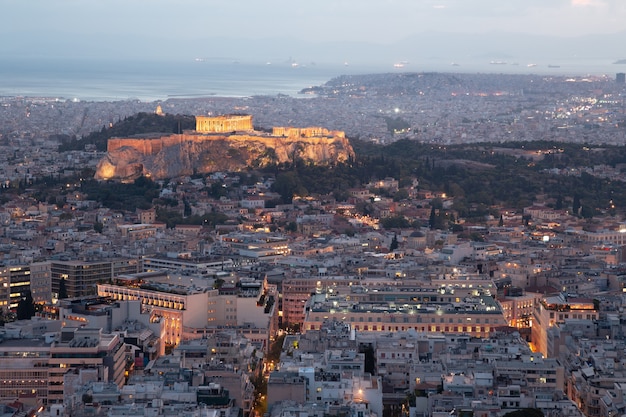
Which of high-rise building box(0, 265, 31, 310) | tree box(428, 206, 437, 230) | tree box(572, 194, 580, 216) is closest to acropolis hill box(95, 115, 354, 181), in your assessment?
tree box(572, 194, 580, 216)

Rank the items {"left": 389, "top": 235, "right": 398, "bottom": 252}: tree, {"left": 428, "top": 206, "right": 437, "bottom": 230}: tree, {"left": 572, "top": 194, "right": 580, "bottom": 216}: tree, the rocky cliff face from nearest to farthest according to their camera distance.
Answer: {"left": 389, "top": 235, "right": 398, "bottom": 252}: tree < {"left": 428, "top": 206, "right": 437, "bottom": 230}: tree < {"left": 572, "top": 194, "right": 580, "bottom": 216}: tree < the rocky cliff face

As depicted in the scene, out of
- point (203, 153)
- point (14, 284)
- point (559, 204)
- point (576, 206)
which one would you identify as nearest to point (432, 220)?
point (576, 206)

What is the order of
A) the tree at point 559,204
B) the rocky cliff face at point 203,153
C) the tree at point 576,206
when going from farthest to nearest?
1. the rocky cliff face at point 203,153
2. the tree at point 559,204
3. the tree at point 576,206

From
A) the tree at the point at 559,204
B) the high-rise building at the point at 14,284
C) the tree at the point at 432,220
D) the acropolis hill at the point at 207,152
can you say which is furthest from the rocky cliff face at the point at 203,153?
the high-rise building at the point at 14,284

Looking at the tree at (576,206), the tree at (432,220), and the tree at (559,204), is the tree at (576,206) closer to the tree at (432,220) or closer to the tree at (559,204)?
the tree at (559,204)

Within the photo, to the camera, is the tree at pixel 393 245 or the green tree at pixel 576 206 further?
the green tree at pixel 576 206

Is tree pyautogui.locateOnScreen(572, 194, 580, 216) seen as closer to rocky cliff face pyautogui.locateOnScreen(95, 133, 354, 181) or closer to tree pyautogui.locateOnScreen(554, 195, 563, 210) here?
tree pyautogui.locateOnScreen(554, 195, 563, 210)

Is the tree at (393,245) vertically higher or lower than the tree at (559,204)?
higher

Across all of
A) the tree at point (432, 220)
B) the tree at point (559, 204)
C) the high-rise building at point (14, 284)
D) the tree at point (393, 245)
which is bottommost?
the tree at point (559, 204)
